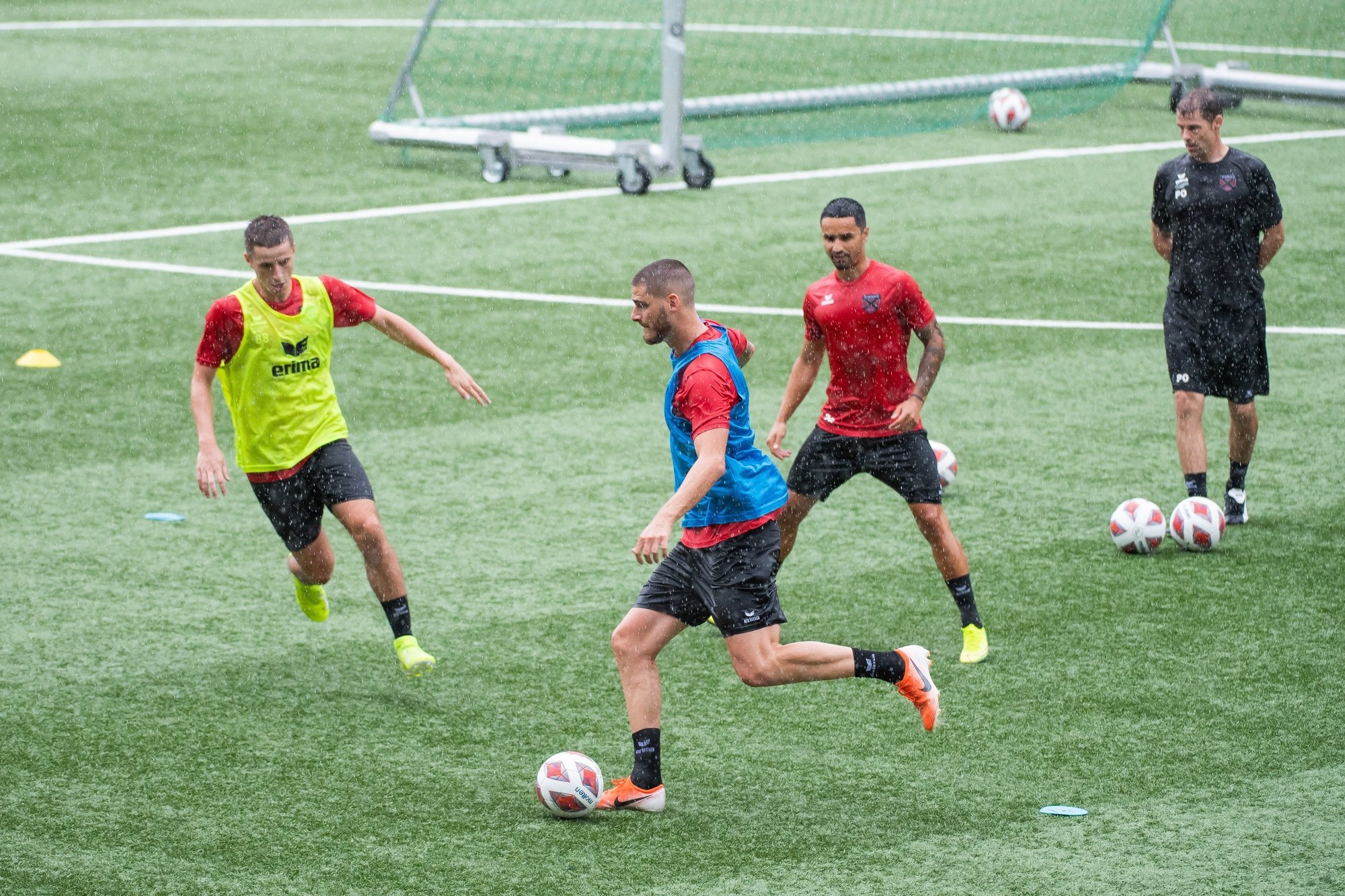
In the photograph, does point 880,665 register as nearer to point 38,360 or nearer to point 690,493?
point 690,493

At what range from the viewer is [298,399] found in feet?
27.6

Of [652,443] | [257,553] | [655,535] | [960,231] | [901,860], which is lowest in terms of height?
[901,860]

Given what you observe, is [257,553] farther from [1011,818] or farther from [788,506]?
[1011,818]

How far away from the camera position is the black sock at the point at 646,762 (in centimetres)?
706

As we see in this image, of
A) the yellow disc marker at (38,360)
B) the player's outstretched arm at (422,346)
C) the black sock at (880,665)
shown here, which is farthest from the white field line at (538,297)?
the black sock at (880,665)

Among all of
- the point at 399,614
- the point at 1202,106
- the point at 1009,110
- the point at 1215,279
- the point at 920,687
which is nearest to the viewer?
the point at 920,687

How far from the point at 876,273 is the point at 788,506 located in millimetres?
1188

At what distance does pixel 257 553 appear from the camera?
10.1m

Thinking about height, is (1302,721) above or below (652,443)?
below

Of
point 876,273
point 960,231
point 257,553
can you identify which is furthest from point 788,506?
point 960,231

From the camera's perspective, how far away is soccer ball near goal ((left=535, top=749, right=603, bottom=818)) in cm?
689

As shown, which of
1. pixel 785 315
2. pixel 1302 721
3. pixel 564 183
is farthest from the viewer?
pixel 564 183

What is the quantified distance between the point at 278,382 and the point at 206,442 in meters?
0.52

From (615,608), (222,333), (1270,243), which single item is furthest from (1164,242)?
(222,333)
